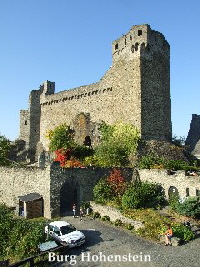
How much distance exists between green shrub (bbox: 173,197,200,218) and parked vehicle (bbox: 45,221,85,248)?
30.1 feet

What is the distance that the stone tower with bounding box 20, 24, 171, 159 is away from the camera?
39.6 metres

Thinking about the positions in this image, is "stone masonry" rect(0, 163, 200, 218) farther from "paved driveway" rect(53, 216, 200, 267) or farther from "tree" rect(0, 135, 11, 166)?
"tree" rect(0, 135, 11, 166)

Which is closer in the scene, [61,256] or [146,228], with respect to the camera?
[61,256]

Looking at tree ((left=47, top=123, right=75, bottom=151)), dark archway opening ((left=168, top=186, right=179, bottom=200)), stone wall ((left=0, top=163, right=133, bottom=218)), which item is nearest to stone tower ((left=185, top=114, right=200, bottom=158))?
stone wall ((left=0, top=163, right=133, bottom=218))

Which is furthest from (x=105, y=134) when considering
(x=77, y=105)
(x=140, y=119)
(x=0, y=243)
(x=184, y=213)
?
(x=0, y=243)

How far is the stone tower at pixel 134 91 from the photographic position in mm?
39594

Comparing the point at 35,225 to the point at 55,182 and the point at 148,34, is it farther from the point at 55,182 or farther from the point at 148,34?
the point at 148,34

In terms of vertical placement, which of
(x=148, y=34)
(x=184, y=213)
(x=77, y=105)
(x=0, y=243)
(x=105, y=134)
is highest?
(x=148, y=34)

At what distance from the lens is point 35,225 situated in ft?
79.2

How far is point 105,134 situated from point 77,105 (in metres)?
10.6

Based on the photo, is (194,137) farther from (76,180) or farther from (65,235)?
(65,235)

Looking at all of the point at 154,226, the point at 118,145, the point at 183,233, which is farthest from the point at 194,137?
the point at 183,233

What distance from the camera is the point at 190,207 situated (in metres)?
25.4

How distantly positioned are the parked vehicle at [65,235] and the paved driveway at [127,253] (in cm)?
51
